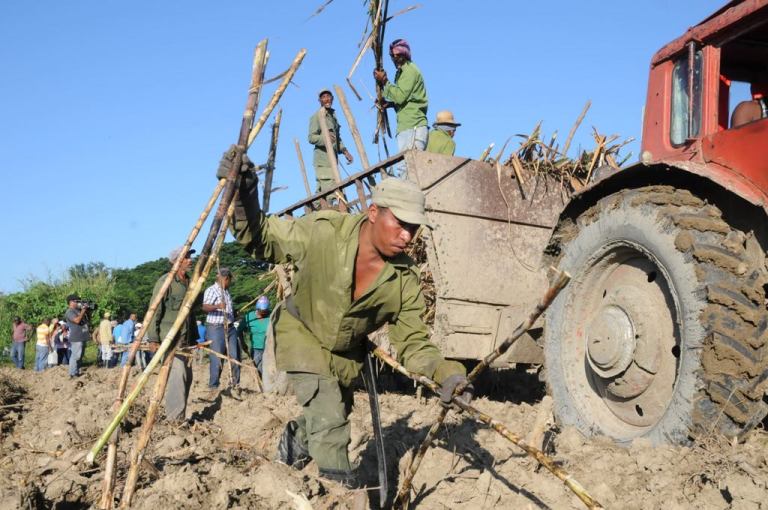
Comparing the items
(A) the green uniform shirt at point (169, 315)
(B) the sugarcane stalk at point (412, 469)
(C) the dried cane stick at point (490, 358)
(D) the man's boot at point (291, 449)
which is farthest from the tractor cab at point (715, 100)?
(A) the green uniform shirt at point (169, 315)

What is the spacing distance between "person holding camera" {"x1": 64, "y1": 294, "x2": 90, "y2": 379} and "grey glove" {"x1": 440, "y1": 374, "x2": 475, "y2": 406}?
11.1 metres

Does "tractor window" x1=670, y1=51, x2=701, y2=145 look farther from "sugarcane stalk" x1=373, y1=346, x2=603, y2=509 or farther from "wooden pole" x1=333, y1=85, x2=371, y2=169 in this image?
"wooden pole" x1=333, y1=85, x2=371, y2=169

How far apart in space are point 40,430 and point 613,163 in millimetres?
5621

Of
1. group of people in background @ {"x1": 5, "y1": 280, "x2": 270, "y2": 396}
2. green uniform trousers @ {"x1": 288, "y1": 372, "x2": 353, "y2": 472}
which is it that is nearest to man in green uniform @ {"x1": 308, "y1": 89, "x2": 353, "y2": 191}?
group of people in background @ {"x1": 5, "y1": 280, "x2": 270, "y2": 396}

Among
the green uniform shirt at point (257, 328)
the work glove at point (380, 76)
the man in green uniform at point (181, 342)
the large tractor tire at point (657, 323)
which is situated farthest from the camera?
the green uniform shirt at point (257, 328)

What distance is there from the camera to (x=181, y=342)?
6.76 metres

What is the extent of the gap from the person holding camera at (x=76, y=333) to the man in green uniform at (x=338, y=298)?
10.3 m

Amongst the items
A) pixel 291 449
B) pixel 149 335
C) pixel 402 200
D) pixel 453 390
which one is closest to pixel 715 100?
pixel 402 200

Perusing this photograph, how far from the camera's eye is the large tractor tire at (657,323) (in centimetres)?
337

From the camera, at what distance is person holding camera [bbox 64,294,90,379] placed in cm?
1301

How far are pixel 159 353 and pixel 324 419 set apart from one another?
969 millimetres

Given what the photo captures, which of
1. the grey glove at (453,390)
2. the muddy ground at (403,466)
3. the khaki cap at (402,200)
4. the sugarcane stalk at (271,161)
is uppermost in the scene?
the sugarcane stalk at (271,161)

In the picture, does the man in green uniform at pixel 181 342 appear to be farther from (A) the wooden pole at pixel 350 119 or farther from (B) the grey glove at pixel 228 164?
(B) the grey glove at pixel 228 164

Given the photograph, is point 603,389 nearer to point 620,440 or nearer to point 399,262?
point 620,440
